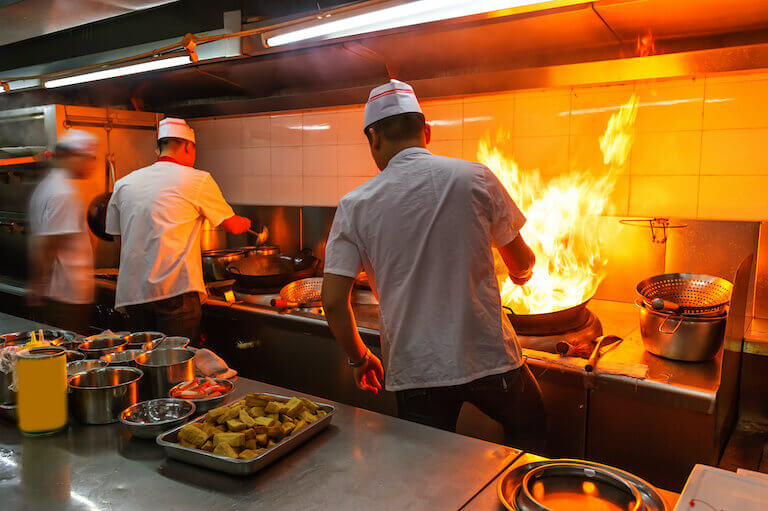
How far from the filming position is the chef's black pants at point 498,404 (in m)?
1.79

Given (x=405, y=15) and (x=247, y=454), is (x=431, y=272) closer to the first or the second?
(x=247, y=454)

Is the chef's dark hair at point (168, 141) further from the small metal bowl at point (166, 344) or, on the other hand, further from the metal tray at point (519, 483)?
the metal tray at point (519, 483)

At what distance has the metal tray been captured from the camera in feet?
3.53

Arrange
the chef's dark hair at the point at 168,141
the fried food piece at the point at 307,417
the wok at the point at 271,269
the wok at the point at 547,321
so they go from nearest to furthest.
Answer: the fried food piece at the point at 307,417 → the wok at the point at 547,321 → the chef's dark hair at the point at 168,141 → the wok at the point at 271,269

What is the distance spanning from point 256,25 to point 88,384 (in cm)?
199

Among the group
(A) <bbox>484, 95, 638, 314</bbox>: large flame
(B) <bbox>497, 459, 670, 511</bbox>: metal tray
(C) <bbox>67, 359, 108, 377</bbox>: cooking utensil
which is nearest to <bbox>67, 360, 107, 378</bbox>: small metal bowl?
(C) <bbox>67, 359, 108, 377</bbox>: cooking utensil

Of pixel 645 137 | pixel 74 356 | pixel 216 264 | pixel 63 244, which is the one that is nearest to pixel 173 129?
pixel 63 244

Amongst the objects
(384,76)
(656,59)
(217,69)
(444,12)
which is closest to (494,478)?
(444,12)

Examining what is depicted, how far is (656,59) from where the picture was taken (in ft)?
8.50

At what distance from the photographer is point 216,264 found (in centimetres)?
394

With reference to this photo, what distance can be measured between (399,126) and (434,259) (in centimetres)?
44

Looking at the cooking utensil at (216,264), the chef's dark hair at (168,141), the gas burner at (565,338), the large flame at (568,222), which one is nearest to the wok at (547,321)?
the gas burner at (565,338)

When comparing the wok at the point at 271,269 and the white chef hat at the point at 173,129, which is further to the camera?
the wok at the point at 271,269

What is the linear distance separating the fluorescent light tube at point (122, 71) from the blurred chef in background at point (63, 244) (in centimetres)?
50
